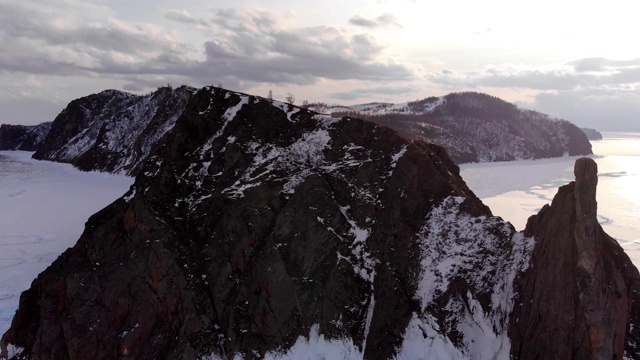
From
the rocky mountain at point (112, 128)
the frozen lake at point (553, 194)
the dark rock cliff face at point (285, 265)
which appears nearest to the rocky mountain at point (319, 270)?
the dark rock cliff face at point (285, 265)

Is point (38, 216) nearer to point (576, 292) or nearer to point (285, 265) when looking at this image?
point (285, 265)

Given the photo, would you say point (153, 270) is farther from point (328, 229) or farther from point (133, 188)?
point (328, 229)

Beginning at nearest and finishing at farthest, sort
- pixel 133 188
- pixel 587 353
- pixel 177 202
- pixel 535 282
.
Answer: pixel 587 353 → pixel 535 282 → pixel 177 202 → pixel 133 188

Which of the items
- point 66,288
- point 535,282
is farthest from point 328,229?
point 66,288

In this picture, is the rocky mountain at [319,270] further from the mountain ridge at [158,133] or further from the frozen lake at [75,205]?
the mountain ridge at [158,133]

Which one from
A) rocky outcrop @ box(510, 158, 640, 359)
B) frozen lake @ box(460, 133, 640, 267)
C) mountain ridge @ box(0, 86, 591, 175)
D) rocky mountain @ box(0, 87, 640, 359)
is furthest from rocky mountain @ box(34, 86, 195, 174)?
rocky outcrop @ box(510, 158, 640, 359)

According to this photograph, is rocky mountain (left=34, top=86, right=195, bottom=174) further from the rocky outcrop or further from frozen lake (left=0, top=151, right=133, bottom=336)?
the rocky outcrop

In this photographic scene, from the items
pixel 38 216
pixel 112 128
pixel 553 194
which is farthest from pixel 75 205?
pixel 553 194
